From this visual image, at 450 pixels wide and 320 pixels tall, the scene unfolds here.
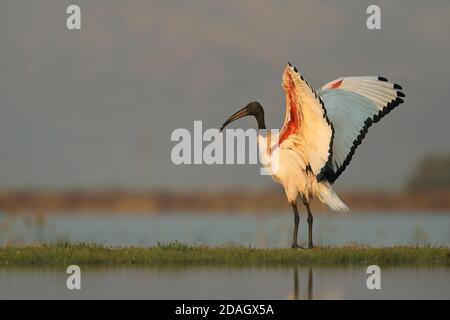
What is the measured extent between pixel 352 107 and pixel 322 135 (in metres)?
1.50

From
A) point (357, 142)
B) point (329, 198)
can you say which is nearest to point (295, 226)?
point (329, 198)

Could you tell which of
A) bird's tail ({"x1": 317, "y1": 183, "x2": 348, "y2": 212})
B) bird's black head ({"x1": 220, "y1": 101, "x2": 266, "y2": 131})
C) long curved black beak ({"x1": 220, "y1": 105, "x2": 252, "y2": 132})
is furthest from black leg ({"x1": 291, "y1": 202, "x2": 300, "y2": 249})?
long curved black beak ({"x1": 220, "y1": 105, "x2": 252, "y2": 132})

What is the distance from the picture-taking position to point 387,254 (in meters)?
17.9

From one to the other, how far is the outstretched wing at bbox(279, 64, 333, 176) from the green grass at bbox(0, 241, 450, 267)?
1.54 m

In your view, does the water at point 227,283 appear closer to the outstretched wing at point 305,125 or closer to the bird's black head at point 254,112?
the outstretched wing at point 305,125

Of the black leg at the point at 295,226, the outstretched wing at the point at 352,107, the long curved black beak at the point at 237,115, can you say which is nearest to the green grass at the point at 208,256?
the black leg at the point at 295,226

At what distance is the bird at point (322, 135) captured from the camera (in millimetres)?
18094

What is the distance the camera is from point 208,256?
58.0ft

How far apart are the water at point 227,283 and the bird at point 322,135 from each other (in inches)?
83.2

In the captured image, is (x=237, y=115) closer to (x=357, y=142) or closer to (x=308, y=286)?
(x=357, y=142)

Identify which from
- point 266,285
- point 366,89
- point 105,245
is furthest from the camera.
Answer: point 366,89
